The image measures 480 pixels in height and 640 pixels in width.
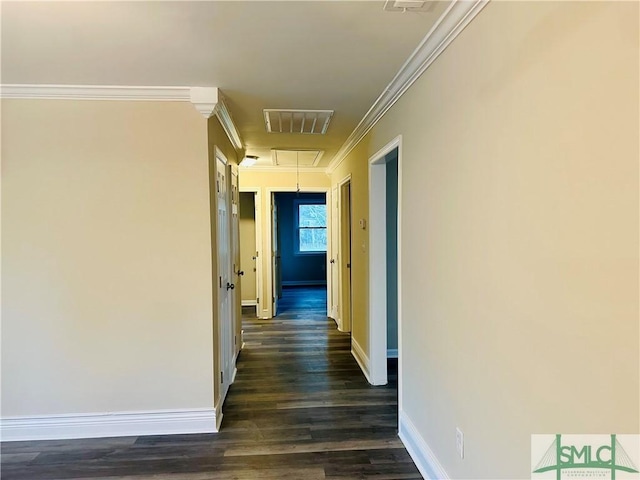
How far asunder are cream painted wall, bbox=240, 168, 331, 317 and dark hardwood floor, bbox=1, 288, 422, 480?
239cm

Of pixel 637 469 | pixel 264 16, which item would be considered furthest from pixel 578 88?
pixel 264 16

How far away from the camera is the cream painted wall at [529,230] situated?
93cm

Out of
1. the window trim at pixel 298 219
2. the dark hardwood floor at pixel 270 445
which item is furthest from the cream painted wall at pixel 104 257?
the window trim at pixel 298 219

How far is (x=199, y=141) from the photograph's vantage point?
2.58 metres

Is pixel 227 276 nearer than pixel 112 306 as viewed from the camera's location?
No

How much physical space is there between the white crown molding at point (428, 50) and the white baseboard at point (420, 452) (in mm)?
2103

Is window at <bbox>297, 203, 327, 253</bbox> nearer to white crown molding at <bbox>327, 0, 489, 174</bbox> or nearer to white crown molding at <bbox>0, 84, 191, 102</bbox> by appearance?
white crown molding at <bbox>327, 0, 489, 174</bbox>

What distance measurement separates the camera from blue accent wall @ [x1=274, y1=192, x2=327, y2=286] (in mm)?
9086

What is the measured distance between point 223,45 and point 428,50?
1034 mm

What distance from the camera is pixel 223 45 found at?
1.92m

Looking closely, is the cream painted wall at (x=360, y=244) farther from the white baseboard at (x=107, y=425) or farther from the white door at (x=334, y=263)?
the white baseboard at (x=107, y=425)

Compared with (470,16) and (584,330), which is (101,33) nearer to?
(470,16)

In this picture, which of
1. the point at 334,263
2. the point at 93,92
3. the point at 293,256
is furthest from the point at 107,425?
the point at 293,256

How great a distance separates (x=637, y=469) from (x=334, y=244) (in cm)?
494
